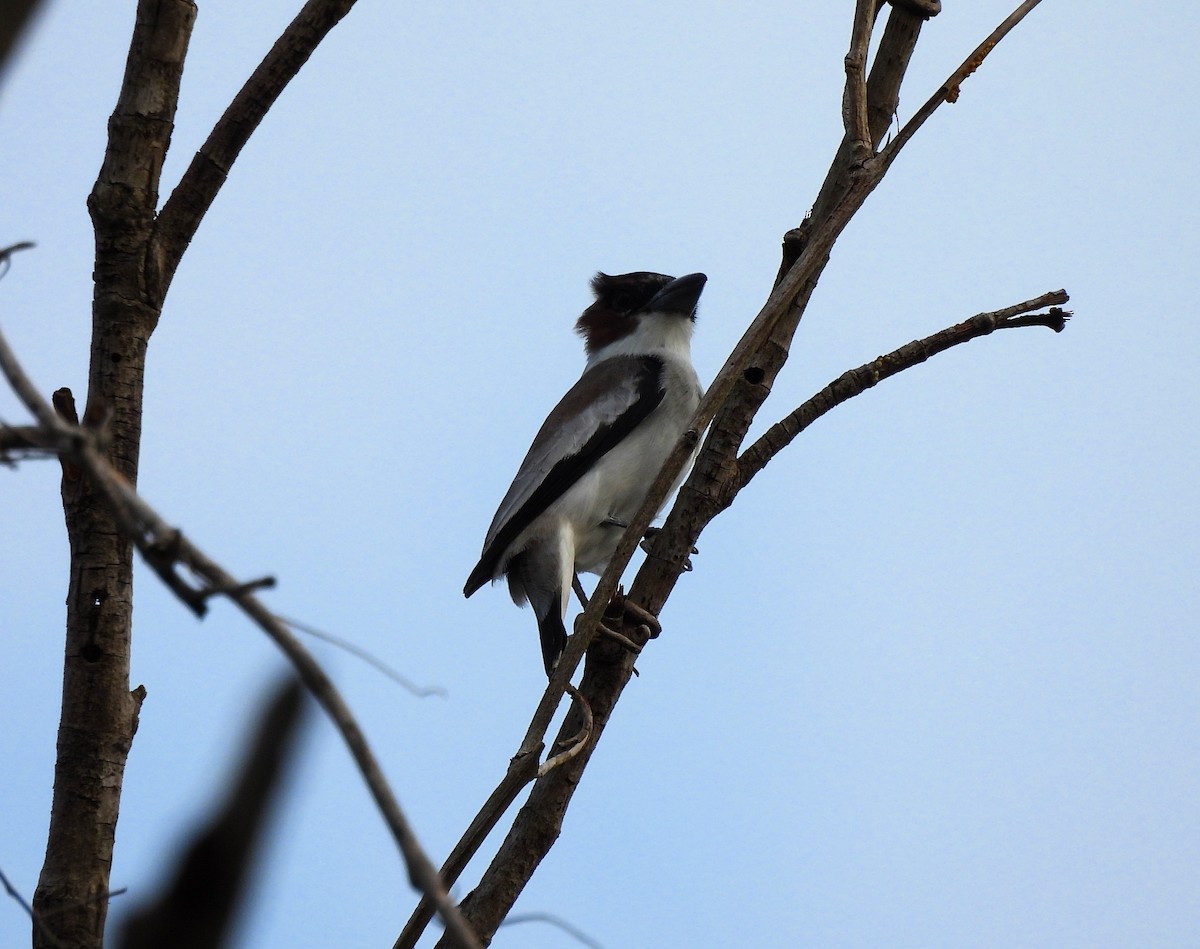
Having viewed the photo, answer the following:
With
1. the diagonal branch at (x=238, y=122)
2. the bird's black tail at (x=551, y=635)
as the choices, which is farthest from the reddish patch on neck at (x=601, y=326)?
the diagonal branch at (x=238, y=122)

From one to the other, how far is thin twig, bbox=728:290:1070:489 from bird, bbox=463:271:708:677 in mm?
1964

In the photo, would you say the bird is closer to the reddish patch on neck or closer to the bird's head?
the bird's head

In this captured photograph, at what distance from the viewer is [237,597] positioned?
140 cm

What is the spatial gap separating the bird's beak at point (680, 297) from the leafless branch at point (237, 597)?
631 cm

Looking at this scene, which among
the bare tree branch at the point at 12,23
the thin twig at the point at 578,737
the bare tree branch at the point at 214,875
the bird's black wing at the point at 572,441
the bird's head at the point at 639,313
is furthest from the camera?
the bird's head at the point at 639,313

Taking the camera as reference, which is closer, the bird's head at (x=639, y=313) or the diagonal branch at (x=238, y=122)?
the diagonal branch at (x=238, y=122)

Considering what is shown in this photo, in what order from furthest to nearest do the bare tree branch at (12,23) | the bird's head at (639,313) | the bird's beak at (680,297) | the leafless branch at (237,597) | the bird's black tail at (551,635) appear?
the bird's head at (639,313) → the bird's beak at (680,297) → the bird's black tail at (551,635) → the leafless branch at (237,597) → the bare tree branch at (12,23)

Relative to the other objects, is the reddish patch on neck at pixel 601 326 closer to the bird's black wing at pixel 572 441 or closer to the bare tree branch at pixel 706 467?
the bird's black wing at pixel 572 441

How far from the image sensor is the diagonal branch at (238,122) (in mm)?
3520

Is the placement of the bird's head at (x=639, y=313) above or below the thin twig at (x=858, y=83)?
above

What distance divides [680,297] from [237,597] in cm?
643

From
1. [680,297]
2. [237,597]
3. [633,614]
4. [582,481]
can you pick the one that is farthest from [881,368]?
[680,297]

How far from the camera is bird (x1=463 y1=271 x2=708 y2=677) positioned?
6.33m

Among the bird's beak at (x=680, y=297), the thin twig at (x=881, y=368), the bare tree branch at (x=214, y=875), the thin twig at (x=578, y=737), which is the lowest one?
the bare tree branch at (x=214, y=875)
